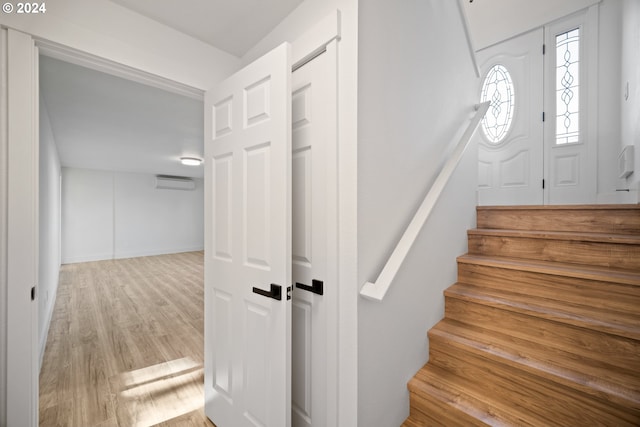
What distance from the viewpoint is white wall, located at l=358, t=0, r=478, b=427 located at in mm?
1206

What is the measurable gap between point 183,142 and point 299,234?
3.67m

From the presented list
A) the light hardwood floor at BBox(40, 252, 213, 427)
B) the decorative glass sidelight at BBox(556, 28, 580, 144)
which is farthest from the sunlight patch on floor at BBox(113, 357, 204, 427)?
the decorative glass sidelight at BBox(556, 28, 580, 144)

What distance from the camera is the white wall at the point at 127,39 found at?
4.02 ft

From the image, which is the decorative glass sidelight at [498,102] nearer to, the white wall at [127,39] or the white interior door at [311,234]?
the white interior door at [311,234]

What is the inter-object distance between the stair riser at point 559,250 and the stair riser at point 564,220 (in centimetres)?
27

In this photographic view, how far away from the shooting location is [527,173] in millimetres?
3217

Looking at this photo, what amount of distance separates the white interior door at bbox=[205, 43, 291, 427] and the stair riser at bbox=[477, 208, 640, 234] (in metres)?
1.81

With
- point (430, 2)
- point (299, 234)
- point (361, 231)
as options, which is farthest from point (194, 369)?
point (430, 2)

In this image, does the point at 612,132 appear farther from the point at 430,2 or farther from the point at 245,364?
the point at 245,364

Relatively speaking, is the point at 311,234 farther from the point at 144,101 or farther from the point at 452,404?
the point at 144,101

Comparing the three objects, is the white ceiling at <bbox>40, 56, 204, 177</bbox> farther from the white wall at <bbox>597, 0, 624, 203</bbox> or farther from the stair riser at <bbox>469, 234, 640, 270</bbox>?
the white wall at <bbox>597, 0, 624, 203</bbox>

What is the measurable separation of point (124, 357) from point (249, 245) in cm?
211

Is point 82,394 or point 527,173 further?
point 527,173

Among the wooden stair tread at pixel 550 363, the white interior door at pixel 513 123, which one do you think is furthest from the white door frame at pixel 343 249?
the white interior door at pixel 513 123
